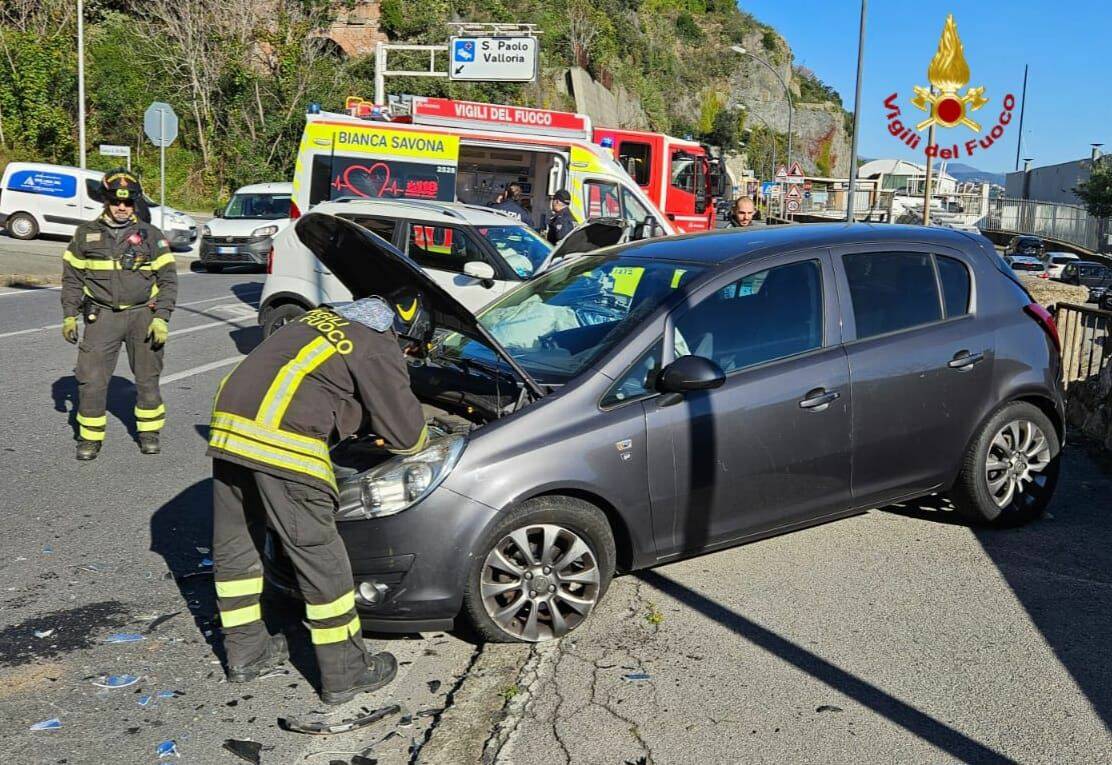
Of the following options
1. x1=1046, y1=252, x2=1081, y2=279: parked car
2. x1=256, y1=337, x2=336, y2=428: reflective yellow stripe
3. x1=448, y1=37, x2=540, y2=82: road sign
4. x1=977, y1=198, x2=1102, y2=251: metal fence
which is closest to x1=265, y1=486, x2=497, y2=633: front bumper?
Result: x1=256, y1=337, x2=336, y2=428: reflective yellow stripe

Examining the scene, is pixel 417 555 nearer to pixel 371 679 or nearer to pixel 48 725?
pixel 371 679

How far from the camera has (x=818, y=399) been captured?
5.05 meters

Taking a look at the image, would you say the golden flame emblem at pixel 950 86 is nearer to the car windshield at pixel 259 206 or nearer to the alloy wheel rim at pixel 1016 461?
the alloy wheel rim at pixel 1016 461

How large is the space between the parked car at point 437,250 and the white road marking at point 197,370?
66 centimetres

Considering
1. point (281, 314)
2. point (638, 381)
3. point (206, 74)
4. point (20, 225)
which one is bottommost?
point (281, 314)

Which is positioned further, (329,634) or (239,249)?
(239,249)

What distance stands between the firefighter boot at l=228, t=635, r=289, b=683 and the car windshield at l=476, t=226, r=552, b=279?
6.32m

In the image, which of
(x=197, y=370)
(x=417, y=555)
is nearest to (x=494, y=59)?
(x=197, y=370)

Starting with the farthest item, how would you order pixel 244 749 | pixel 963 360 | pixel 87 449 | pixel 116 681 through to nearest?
pixel 87 449 < pixel 963 360 < pixel 116 681 < pixel 244 749

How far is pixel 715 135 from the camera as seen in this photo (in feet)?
259

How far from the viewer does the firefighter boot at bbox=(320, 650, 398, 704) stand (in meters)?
3.90

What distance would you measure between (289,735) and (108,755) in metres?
0.57

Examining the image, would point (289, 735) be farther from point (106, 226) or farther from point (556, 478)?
point (106, 226)

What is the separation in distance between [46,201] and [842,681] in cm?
2541
